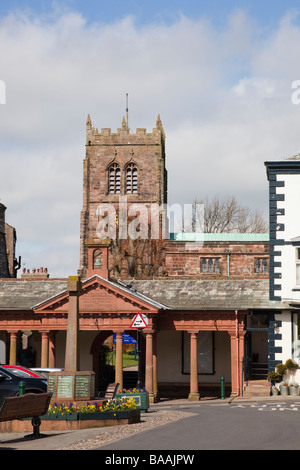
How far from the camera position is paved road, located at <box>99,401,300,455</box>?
14.6 metres

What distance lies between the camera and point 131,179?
264ft

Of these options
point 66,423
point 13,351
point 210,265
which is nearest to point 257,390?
point 13,351

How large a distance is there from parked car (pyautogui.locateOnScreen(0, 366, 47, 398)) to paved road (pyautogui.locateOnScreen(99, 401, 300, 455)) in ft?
15.2

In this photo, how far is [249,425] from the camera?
1875 centimetres

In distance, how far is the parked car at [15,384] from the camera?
22625 millimetres

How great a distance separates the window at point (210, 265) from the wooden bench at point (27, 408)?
169 feet

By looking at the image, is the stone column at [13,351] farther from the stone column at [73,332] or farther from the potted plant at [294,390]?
the stone column at [73,332]

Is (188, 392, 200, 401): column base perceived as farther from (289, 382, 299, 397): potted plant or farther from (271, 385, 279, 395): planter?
(289, 382, 299, 397): potted plant

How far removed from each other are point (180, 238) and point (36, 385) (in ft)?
160

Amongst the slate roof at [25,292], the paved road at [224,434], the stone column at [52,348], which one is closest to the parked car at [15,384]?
the paved road at [224,434]

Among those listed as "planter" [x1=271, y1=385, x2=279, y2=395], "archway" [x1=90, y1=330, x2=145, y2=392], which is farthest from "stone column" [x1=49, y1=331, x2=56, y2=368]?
"planter" [x1=271, y1=385, x2=279, y2=395]

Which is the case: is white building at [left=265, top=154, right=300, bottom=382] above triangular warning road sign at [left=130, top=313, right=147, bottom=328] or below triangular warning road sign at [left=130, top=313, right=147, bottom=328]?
above
